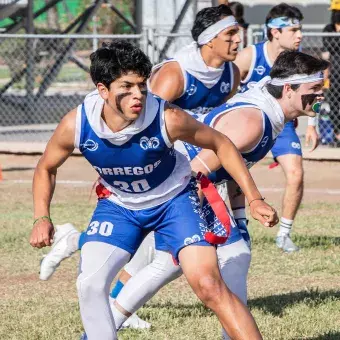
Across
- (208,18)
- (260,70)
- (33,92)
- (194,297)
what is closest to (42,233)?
(194,297)

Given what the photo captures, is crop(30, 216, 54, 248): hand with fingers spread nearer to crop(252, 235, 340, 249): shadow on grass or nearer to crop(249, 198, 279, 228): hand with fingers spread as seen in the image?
crop(249, 198, 279, 228): hand with fingers spread

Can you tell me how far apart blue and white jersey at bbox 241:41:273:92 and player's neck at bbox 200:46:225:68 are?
1.08 meters

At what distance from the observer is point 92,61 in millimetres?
5363

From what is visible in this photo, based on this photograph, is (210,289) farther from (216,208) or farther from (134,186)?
(134,186)

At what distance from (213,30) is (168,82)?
65 cm

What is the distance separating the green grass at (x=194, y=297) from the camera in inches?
261

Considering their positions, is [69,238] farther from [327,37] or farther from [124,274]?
[327,37]

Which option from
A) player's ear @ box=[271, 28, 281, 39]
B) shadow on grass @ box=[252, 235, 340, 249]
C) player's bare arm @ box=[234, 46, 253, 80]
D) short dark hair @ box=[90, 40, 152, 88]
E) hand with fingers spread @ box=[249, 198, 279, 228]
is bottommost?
shadow on grass @ box=[252, 235, 340, 249]

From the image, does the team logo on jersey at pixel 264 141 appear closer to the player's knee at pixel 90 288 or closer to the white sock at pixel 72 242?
the white sock at pixel 72 242

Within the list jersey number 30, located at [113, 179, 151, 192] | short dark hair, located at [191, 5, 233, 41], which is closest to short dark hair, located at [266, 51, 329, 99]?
jersey number 30, located at [113, 179, 151, 192]

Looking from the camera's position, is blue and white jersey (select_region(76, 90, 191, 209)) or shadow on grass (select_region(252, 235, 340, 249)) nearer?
blue and white jersey (select_region(76, 90, 191, 209))

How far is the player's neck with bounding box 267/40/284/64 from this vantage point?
930 cm

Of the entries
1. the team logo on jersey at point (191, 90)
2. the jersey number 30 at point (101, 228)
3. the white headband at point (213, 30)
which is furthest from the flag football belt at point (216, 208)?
the white headband at point (213, 30)

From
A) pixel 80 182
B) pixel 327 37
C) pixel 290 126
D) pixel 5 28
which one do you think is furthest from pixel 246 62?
pixel 5 28
